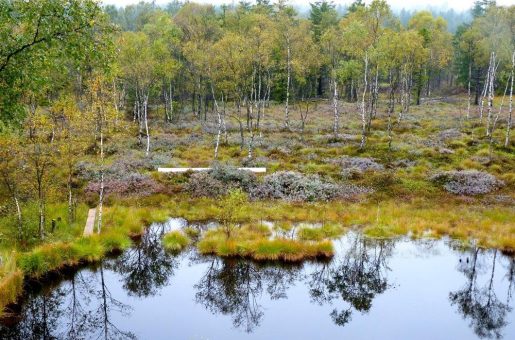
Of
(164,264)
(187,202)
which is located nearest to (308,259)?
(164,264)

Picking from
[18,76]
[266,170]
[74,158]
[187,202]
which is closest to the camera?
[18,76]

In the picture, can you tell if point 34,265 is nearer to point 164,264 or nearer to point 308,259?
point 164,264

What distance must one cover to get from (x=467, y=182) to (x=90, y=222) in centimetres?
2618

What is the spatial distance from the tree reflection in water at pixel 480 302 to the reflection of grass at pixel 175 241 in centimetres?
1286

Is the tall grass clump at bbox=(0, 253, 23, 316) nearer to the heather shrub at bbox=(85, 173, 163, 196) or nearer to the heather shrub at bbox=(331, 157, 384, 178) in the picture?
the heather shrub at bbox=(85, 173, 163, 196)

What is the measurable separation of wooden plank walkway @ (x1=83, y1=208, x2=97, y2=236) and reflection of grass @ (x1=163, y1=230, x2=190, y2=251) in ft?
12.4

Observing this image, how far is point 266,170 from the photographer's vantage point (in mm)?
37000

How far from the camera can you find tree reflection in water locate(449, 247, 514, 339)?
1658 centimetres

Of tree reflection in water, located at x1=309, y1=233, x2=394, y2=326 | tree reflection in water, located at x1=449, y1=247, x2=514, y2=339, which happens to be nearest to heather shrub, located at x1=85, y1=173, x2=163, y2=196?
tree reflection in water, located at x1=309, y1=233, x2=394, y2=326

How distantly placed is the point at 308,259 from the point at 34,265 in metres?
12.3

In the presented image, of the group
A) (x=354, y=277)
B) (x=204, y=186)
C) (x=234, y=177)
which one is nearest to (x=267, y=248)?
(x=354, y=277)

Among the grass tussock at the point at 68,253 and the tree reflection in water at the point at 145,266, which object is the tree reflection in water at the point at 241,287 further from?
the grass tussock at the point at 68,253

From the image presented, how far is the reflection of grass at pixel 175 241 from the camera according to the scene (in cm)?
2338

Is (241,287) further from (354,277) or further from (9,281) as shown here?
(9,281)
